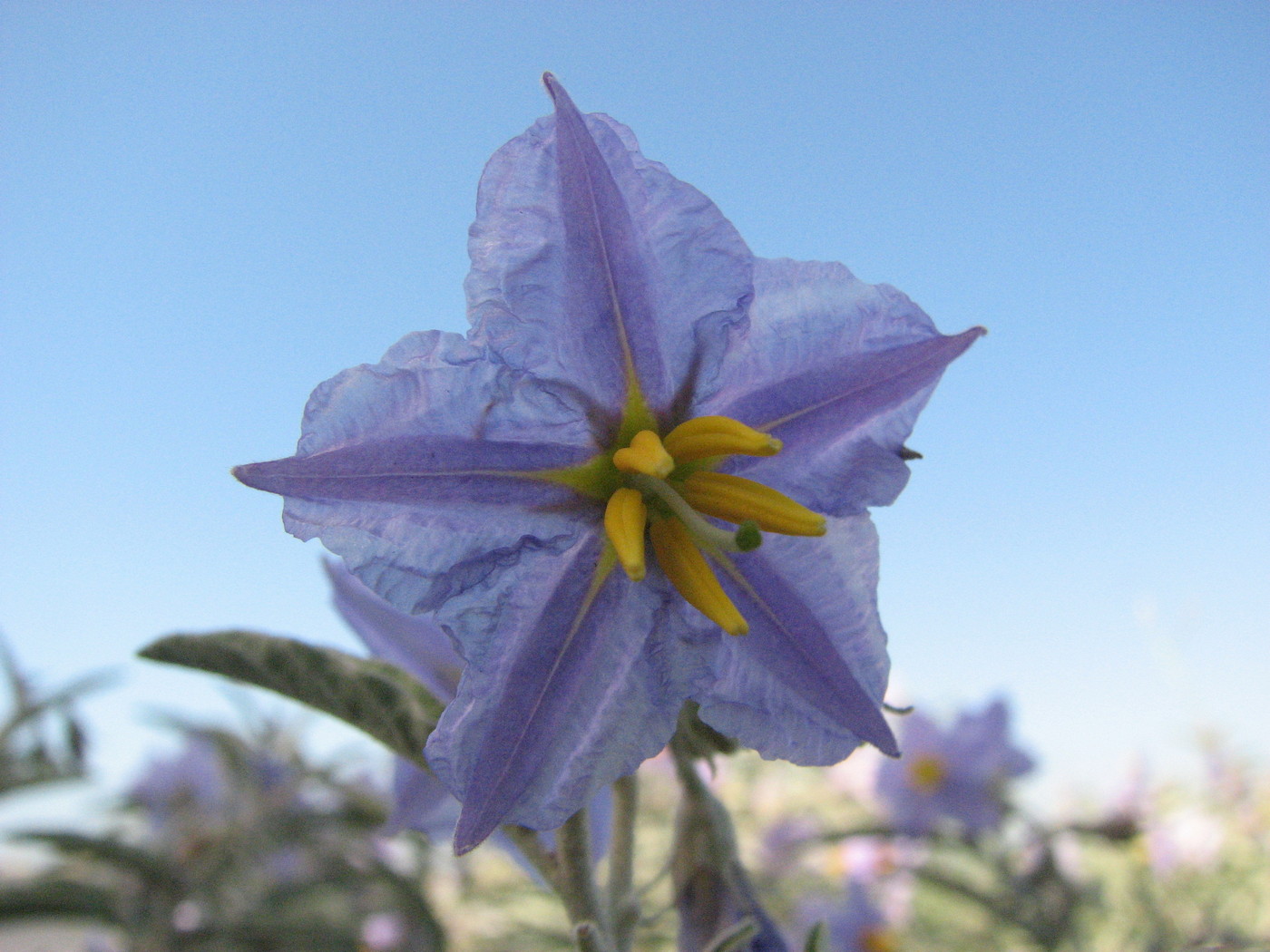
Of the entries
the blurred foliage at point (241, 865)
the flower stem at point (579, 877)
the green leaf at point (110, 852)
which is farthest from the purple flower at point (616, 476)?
the green leaf at point (110, 852)

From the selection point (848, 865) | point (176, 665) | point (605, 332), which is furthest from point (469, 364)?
point (848, 865)

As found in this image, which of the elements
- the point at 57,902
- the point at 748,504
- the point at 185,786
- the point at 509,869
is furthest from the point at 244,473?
the point at 509,869

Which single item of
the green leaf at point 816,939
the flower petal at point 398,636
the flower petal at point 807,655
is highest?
the flower petal at point 398,636

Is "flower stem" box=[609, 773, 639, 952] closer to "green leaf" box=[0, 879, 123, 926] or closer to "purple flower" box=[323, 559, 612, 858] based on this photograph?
"purple flower" box=[323, 559, 612, 858]

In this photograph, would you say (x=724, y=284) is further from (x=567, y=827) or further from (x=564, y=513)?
(x=567, y=827)

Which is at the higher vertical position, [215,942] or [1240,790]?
[215,942]

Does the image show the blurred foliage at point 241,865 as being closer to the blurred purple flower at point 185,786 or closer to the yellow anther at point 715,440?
the blurred purple flower at point 185,786

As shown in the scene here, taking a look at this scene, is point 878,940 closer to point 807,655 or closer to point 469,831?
point 807,655
